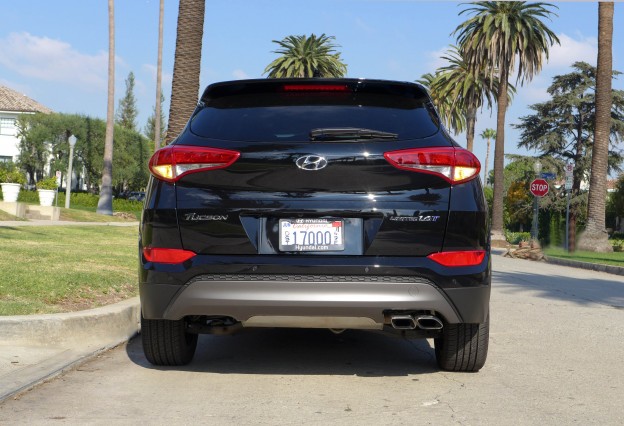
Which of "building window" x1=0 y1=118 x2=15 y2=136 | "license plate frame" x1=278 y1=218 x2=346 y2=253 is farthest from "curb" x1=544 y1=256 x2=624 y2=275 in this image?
"building window" x1=0 y1=118 x2=15 y2=136

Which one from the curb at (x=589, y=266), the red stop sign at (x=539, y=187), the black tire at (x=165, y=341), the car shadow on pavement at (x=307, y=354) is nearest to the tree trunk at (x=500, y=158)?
the red stop sign at (x=539, y=187)

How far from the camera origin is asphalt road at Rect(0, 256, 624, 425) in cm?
439

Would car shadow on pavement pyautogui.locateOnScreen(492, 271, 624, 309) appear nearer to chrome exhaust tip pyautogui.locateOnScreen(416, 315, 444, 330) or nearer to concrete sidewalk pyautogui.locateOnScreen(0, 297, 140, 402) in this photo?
chrome exhaust tip pyautogui.locateOnScreen(416, 315, 444, 330)

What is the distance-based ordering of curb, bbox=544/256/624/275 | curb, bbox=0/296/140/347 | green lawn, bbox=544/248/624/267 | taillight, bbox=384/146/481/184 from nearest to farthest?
taillight, bbox=384/146/481/184 < curb, bbox=0/296/140/347 < curb, bbox=544/256/624/275 < green lawn, bbox=544/248/624/267

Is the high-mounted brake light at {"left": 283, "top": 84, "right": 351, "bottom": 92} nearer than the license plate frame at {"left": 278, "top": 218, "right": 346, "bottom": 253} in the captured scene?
No

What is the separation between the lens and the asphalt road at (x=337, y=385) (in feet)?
14.4

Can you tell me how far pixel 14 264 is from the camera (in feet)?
30.9

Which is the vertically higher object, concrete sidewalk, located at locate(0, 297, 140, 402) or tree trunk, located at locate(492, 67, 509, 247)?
tree trunk, located at locate(492, 67, 509, 247)

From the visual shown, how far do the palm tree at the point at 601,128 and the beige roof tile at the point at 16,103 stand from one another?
56.5 meters

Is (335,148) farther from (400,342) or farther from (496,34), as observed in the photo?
(496,34)

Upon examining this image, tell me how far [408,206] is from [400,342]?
239 centimetres

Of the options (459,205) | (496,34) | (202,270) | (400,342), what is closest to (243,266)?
(202,270)

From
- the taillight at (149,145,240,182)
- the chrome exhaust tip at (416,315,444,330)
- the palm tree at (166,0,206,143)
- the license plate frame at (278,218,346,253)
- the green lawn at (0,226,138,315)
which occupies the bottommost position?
the green lawn at (0,226,138,315)

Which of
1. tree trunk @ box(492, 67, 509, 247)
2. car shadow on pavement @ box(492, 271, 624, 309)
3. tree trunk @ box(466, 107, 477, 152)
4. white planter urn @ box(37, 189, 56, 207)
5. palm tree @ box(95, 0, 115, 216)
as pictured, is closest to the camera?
car shadow on pavement @ box(492, 271, 624, 309)
